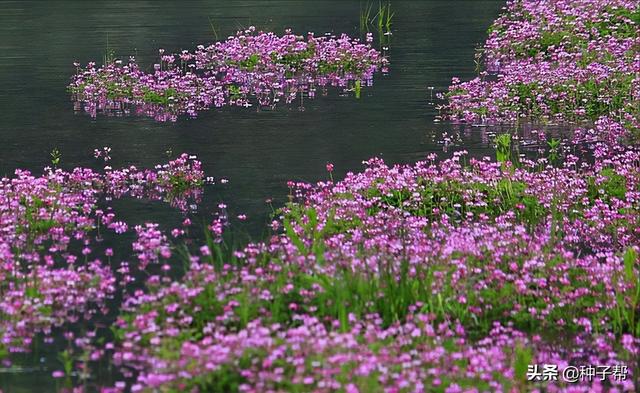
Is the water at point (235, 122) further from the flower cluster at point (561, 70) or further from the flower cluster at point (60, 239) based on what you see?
the flower cluster at point (561, 70)

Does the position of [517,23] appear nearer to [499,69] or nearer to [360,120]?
[499,69]

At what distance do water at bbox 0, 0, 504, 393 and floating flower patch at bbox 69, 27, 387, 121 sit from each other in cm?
45

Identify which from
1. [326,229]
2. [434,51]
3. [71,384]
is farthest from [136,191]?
[434,51]

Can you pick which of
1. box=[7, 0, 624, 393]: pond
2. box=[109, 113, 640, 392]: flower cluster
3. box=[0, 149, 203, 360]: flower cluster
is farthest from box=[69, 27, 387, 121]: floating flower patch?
box=[109, 113, 640, 392]: flower cluster

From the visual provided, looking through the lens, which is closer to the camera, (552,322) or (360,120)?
(552,322)

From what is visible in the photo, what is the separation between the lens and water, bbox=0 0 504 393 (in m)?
11.9

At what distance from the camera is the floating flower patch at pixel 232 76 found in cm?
1644

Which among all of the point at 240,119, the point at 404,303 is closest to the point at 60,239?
the point at 404,303

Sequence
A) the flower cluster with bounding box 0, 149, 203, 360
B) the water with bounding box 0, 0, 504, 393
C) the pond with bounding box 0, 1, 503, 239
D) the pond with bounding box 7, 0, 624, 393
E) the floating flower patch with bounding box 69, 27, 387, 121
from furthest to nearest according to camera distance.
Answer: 1. the floating flower patch with bounding box 69, 27, 387, 121
2. the pond with bounding box 0, 1, 503, 239
3. the water with bounding box 0, 0, 504, 393
4. the pond with bounding box 7, 0, 624, 393
5. the flower cluster with bounding box 0, 149, 203, 360

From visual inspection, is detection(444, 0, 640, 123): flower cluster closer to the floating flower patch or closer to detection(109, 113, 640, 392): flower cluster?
the floating flower patch

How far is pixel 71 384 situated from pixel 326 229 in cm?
329

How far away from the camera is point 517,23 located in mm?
22422

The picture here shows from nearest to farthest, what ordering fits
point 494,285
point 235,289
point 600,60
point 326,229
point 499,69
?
1. point 235,289
2. point 494,285
3. point 326,229
4. point 600,60
5. point 499,69

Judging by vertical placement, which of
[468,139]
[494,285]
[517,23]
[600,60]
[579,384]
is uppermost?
[517,23]
